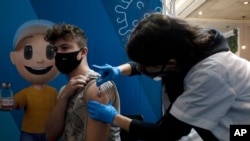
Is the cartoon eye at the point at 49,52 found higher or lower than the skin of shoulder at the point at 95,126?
higher

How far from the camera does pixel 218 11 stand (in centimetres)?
821

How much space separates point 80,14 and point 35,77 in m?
0.51

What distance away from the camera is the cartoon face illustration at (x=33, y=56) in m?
1.91

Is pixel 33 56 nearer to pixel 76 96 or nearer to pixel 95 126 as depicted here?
pixel 76 96

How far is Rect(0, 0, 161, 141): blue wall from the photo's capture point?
1.91m

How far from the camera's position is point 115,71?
1.60 m

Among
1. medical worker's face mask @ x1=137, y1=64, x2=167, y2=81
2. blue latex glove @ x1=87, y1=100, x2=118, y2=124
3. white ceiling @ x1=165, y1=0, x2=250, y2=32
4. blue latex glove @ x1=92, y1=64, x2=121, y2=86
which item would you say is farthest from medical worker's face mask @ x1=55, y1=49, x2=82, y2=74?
white ceiling @ x1=165, y1=0, x2=250, y2=32

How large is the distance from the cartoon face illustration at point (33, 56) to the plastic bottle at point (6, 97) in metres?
0.12

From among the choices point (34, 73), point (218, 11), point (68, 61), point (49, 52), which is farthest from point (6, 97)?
point (218, 11)

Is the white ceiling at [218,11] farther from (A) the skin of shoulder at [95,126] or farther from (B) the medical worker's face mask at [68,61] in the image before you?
(A) the skin of shoulder at [95,126]

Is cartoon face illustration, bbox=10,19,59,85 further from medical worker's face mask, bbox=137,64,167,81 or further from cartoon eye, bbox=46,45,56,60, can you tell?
medical worker's face mask, bbox=137,64,167,81

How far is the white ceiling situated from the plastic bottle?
20.2 feet

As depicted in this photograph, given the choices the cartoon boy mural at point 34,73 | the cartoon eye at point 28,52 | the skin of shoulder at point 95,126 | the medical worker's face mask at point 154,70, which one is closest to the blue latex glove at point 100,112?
the skin of shoulder at point 95,126

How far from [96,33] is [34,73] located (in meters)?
Result: 0.49
